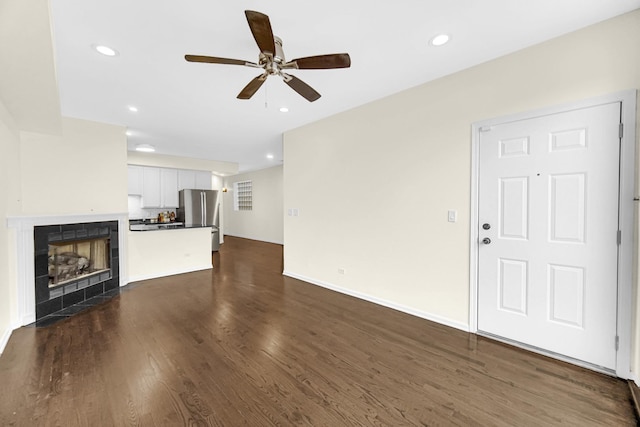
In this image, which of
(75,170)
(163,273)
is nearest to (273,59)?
(75,170)

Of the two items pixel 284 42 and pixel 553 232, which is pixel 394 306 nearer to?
pixel 553 232

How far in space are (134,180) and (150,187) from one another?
14.8 inches

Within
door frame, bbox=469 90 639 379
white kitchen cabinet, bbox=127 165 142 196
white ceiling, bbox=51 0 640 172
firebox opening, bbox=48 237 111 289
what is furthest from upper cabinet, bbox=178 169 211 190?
door frame, bbox=469 90 639 379

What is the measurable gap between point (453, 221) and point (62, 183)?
5.16m

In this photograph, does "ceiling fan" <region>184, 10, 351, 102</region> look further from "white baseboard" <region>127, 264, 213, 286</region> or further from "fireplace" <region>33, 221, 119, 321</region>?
"white baseboard" <region>127, 264, 213, 286</region>

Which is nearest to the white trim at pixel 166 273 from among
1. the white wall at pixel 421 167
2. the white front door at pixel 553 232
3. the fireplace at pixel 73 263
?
the fireplace at pixel 73 263

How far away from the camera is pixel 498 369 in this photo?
212 centimetres

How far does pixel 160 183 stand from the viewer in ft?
22.8

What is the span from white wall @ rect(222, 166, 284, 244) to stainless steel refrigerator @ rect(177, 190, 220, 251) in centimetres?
179

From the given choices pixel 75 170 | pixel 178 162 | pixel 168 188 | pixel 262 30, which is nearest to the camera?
pixel 262 30

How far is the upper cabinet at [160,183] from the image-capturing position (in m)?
6.55

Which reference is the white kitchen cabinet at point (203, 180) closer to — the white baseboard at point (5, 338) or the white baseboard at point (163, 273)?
the white baseboard at point (163, 273)

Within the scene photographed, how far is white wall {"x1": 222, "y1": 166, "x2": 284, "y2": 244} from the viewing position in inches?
350

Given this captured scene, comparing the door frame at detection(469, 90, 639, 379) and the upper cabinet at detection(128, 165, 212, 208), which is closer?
the door frame at detection(469, 90, 639, 379)
